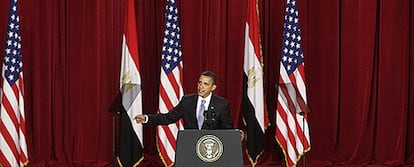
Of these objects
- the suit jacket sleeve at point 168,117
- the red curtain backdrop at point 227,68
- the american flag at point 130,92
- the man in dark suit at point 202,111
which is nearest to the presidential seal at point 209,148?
the man in dark suit at point 202,111

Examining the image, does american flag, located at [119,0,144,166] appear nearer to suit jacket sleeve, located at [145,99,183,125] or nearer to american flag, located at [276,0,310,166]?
suit jacket sleeve, located at [145,99,183,125]

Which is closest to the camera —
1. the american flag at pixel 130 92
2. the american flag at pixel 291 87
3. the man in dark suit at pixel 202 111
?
the man in dark suit at pixel 202 111

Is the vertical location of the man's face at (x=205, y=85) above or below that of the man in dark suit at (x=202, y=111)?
above

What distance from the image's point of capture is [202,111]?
22.7 ft

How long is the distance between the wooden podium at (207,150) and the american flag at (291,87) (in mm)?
3040

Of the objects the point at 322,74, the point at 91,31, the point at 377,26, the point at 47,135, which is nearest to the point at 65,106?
the point at 47,135

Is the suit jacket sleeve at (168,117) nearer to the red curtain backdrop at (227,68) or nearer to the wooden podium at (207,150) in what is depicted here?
the wooden podium at (207,150)

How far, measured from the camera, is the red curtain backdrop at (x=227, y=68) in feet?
29.9

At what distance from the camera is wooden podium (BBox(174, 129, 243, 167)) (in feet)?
18.9

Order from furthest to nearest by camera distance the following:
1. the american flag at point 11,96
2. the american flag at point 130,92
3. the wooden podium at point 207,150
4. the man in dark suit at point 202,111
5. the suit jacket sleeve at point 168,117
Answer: the american flag at point 130,92 < the american flag at point 11,96 < the suit jacket sleeve at point 168,117 < the man in dark suit at point 202,111 < the wooden podium at point 207,150

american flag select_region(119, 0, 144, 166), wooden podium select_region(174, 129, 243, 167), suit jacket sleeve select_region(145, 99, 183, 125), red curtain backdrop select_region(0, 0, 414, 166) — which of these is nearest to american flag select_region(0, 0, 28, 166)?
red curtain backdrop select_region(0, 0, 414, 166)

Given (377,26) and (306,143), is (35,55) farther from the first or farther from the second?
(377,26)

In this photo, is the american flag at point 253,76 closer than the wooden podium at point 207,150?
No

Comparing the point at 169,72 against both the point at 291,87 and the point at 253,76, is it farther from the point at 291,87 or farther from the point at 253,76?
the point at 291,87
